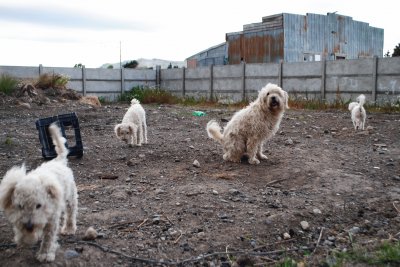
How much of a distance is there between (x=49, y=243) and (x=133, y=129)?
5692 mm

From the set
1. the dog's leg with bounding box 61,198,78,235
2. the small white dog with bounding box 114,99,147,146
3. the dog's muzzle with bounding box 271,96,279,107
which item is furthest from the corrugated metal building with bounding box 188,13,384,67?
the dog's leg with bounding box 61,198,78,235

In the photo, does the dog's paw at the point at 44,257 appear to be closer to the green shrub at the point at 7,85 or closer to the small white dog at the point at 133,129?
the small white dog at the point at 133,129

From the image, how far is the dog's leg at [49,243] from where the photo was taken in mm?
3428

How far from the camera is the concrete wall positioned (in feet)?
56.9

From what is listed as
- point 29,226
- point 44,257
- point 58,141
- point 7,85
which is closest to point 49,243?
point 44,257

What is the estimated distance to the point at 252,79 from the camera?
2142 cm

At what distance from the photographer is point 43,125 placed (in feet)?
23.5

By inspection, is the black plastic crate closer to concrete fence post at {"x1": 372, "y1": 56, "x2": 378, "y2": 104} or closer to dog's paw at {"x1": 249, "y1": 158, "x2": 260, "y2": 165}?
dog's paw at {"x1": 249, "y1": 158, "x2": 260, "y2": 165}

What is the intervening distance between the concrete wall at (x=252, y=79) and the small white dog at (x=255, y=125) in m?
11.1

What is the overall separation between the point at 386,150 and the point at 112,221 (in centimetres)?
585

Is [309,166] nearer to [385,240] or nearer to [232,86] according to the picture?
[385,240]

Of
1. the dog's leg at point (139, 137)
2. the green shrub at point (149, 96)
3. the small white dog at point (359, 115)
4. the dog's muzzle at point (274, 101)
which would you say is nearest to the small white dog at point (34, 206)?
the dog's muzzle at point (274, 101)

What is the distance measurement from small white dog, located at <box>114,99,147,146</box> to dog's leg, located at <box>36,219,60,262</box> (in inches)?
221

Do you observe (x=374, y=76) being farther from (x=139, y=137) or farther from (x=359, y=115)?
(x=139, y=137)
